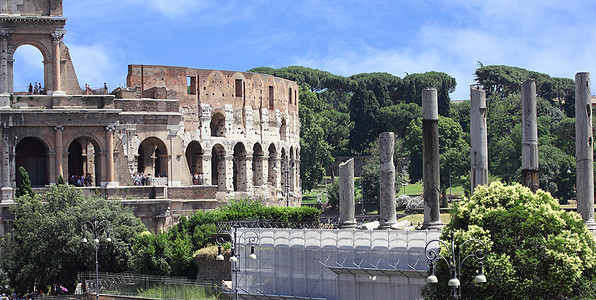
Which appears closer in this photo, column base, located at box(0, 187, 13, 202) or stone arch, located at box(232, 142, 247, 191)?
column base, located at box(0, 187, 13, 202)

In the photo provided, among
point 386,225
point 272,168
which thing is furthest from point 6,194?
point 272,168

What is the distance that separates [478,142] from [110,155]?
22.6 metres

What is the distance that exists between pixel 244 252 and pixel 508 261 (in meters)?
14.5

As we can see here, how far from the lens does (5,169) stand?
48094mm

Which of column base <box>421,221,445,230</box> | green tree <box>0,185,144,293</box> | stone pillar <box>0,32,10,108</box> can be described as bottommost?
green tree <box>0,185,144,293</box>

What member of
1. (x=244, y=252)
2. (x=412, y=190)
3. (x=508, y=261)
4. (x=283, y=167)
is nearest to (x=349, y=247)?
(x=244, y=252)

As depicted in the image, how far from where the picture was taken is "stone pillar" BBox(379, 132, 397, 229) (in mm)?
36062

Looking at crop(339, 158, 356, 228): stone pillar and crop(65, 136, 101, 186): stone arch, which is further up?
crop(65, 136, 101, 186): stone arch


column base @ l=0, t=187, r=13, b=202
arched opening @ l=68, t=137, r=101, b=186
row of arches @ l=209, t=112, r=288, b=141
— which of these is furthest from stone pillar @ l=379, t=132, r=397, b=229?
row of arches @ l=209, t=112, r=288, b=141

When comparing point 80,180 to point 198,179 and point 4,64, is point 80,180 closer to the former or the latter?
point 4,64

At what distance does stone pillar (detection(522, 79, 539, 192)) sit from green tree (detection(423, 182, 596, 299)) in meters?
5.85

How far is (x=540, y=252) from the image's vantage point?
25984mm

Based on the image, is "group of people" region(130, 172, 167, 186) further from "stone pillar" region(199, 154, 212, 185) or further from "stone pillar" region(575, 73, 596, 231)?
"stone pillar" region(575, 73, 596, 231)

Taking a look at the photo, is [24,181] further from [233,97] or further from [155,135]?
[233,97]
